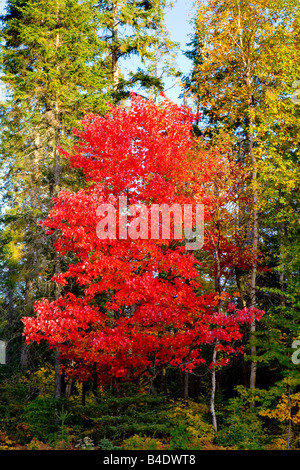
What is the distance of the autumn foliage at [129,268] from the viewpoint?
1206 cm

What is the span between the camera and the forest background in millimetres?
13445

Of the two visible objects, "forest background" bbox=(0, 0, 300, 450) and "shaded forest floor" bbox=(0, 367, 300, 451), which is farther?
"forest background" bbox=(0, 0, 300, 450)

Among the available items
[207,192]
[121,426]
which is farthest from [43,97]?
[121,426]

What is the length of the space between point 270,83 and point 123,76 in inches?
269

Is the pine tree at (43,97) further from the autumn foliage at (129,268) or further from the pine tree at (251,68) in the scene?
the pine tree at (251,68)

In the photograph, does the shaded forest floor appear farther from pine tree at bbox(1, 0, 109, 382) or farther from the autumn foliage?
pine tree at bbox(1, 0, 109, 382)

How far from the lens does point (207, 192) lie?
45.6ft

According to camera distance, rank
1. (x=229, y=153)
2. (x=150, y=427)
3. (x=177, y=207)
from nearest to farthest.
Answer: (x=150, y=427) < (x=177, y=207) < (x=229, y=153)

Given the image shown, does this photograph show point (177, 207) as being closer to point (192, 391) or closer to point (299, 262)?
point (299, 262)

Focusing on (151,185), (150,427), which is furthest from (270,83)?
(150,427)

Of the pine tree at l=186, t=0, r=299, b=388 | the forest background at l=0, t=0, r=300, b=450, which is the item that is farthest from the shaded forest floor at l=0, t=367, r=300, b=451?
the pine tree at l=186, t=0, r=299, b=388

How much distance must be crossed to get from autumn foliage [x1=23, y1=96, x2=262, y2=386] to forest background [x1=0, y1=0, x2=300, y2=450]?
44cm

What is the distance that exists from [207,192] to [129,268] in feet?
11.9
